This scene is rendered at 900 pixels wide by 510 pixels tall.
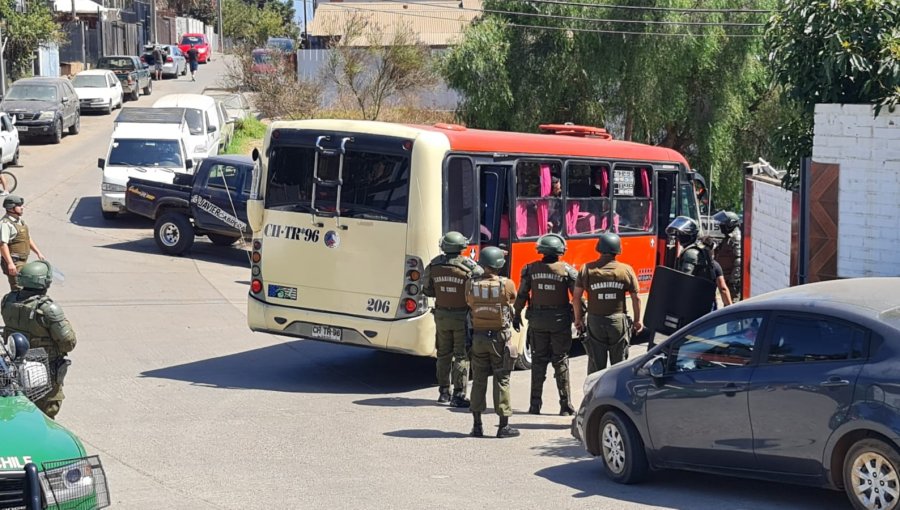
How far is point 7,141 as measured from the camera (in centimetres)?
3030

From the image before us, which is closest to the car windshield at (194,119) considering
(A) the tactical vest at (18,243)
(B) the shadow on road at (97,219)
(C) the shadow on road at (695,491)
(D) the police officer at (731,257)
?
(B) the shadow on road at (97,219)

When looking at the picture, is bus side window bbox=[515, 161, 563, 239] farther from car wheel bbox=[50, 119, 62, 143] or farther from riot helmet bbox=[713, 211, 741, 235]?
car wheel bbox=[50, 119, 62, 143]

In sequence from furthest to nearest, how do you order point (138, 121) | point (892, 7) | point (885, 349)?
point (138, 121) < point (892, 7) < point (885, 349)

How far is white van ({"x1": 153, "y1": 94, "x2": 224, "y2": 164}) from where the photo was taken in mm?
27812

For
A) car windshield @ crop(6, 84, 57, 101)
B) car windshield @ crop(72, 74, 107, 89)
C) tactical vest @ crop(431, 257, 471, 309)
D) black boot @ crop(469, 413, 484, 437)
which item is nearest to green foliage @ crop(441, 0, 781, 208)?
car windshield @ crop(6, 84, 57, 101)

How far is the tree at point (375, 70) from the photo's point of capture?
40.2 metres

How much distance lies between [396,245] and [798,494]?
212 inches

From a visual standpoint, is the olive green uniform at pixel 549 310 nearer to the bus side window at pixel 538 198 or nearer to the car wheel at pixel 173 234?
the bus side window at pixel 538 198

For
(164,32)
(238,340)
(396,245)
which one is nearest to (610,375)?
(396,245)

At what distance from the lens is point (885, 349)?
731 cm

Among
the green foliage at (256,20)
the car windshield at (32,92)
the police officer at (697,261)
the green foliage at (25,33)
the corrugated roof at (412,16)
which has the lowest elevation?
the police officer at (697,261)

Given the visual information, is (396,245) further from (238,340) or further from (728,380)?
(728,380)

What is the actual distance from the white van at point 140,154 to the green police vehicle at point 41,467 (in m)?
18.3

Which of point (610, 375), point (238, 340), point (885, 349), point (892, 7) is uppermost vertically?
point (892, 7)
